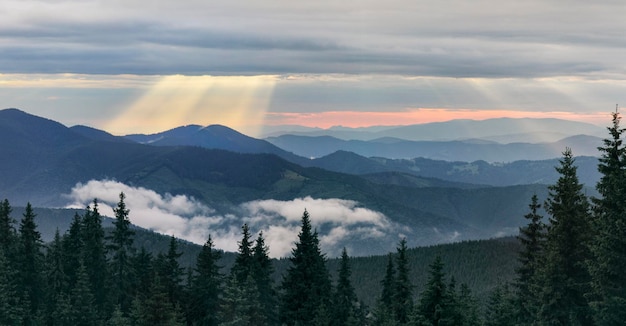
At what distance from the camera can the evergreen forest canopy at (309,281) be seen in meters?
36.0

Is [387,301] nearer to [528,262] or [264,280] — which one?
[264,280]

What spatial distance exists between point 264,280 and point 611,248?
3747cm

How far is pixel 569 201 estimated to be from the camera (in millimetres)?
41750

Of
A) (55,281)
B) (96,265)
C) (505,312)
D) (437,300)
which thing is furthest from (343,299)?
(437,300)

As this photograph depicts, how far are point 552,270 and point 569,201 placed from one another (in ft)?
14.5

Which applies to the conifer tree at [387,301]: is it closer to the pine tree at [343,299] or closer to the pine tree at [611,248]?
the pine tree at [343,299]

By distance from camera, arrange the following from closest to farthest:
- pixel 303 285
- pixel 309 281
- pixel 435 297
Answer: pixel 435 297 → pixel 303 285 → pixel 309 281

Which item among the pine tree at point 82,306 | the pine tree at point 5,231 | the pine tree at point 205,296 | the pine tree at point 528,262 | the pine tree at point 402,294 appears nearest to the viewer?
the pine tree at point 528,262

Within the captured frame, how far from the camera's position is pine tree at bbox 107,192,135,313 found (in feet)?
237

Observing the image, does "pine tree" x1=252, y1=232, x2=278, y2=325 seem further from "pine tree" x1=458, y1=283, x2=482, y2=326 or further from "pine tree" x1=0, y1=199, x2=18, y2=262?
Result: "pine tree" x1=0, y1=199, x2=18, y2=262

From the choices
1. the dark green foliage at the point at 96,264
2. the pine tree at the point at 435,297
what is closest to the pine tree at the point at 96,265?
the dark green foliage at the point at 96,264

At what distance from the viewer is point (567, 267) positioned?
41312 mm

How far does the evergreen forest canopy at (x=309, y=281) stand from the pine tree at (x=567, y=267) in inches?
2.4

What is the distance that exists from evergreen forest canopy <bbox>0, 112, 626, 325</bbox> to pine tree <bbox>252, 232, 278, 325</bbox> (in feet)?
0.35
